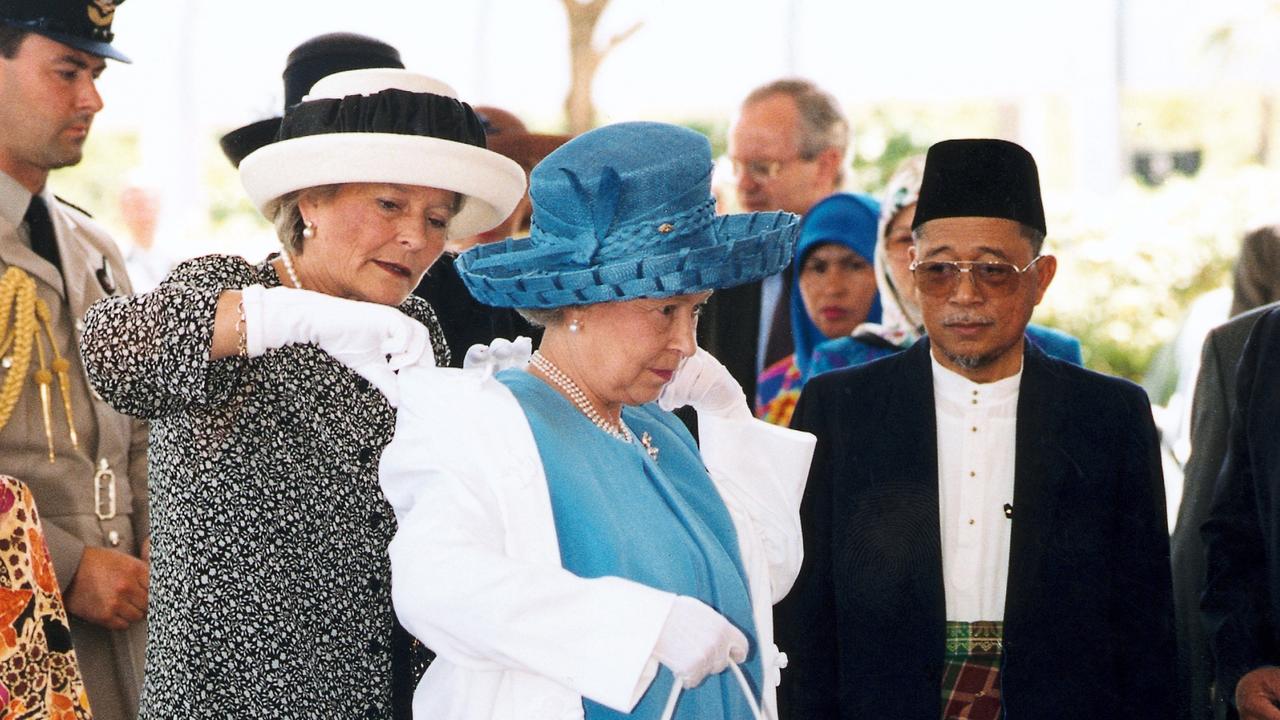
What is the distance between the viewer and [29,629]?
2352 millimetres

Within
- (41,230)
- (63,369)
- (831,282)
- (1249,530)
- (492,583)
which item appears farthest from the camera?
(831,282)

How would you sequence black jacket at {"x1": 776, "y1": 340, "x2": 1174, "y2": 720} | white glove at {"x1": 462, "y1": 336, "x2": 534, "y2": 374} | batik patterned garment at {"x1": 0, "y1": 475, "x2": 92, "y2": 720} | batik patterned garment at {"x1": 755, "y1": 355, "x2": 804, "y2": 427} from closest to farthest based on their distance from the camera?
white glove at {"x1": 462, "y1": 336, "x2": 534, "y2": 374}
batik patterned garment at {"x1": 0, "y1": 475, "x2": 92, "y2": 720}
black jacket at {"x1": 776, "y1": 340, "x2": 1174, "y2": 720}
batik patterned garment at {"x1": 755, "y1": 355, "x2": 804, "y2": 427}

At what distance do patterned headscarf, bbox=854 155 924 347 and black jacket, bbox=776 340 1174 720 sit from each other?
769mm

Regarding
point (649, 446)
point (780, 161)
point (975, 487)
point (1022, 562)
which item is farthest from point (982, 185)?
point (780, 161)

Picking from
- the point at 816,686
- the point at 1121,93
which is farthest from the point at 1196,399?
the point at 1121,93

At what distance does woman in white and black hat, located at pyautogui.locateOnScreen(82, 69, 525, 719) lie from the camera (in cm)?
222

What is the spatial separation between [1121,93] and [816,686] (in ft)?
34.0

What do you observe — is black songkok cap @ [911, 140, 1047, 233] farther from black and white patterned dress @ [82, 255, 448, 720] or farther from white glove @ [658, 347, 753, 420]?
black and white patterned dress @ [82, 255, 448, 720]

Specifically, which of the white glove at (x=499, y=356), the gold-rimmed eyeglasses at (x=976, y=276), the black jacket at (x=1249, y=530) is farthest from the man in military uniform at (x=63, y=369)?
the black jacket at (x=1249, y=530)

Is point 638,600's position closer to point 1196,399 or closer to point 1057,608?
point 1057,608

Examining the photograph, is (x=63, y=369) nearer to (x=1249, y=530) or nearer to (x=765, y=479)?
(x=765, y=479)

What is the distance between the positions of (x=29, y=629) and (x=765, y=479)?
1.20 m

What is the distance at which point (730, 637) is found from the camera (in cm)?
186

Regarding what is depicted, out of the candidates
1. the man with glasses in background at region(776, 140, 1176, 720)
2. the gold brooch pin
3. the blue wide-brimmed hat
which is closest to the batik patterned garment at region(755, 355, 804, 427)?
the man with glasses in background at region(776, 140, 1176, 720)
